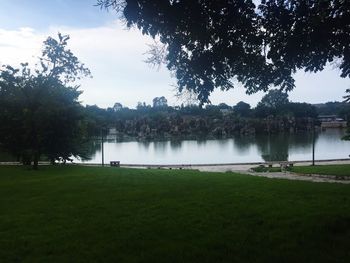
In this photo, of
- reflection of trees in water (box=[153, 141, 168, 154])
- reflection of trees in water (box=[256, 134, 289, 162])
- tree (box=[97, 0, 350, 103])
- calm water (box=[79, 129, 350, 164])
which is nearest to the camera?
tree (box=[97, 0, 350, 103])

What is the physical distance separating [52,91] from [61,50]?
1430 cm

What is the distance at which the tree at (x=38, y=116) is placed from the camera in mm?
30844

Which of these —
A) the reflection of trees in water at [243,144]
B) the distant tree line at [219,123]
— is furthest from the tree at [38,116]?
the distant tree line at [219,123]

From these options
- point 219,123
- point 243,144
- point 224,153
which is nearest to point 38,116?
point 224,153

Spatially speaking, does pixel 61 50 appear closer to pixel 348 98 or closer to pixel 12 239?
pixel 348 98

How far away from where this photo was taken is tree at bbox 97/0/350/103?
9078mm

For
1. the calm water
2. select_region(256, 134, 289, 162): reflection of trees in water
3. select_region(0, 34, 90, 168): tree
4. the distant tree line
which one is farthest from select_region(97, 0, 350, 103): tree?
the distant tree line

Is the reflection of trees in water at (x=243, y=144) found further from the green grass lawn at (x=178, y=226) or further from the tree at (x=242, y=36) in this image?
the tree at (x=242, y=36)

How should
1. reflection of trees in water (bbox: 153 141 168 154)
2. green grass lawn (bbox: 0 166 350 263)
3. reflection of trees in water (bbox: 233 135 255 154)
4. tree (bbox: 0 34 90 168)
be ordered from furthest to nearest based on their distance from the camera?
reflection of trees in water (bbox: 153 141 168 154) → reflection of trees in water (bbox: 233 135 255 154) → tree (bbox: 0 34 90 168) → green grass lawn (bbox: 0 166 350 263)

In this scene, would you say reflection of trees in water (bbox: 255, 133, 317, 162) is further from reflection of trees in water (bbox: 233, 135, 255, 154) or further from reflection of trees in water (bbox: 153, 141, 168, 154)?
reflection of trees in water (bbox: 153, 141, 168, 154)

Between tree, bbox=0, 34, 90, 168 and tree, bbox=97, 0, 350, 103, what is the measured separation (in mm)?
21140

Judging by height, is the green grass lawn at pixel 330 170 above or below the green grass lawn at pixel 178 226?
below

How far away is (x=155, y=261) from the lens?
7.21 m

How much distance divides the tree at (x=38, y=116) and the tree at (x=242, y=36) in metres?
21.1
